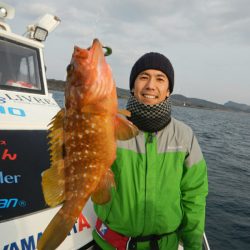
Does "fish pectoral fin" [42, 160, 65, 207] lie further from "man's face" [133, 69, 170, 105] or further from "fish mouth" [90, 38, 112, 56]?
"man's face" [133, 69, 170, 105]

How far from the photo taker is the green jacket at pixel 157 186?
9.32ft

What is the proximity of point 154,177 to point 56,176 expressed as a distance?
1.06 m

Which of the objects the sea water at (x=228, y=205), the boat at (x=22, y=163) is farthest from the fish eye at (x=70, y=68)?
the sea water at (x=228, y=205)

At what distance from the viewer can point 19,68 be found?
17.6ft

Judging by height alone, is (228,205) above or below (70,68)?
below

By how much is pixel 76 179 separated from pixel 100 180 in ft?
0.53

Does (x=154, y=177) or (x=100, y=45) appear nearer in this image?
(x=100, y=45)

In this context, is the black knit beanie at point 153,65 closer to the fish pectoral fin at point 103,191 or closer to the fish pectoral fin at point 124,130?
the fish pectoral fin at point 124,130

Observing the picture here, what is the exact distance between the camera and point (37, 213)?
11.9 ft

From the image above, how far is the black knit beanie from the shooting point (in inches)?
117

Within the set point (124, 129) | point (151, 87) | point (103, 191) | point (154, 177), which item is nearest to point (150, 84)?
point (151, 87)

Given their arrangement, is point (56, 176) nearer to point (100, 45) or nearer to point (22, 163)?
point (100, 45)

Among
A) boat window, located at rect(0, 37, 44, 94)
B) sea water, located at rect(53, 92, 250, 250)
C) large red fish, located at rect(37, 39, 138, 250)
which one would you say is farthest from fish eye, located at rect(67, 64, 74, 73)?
sea water, located at rect(53, 92, 250, 250)

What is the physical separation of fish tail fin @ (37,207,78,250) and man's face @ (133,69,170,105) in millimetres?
1338
